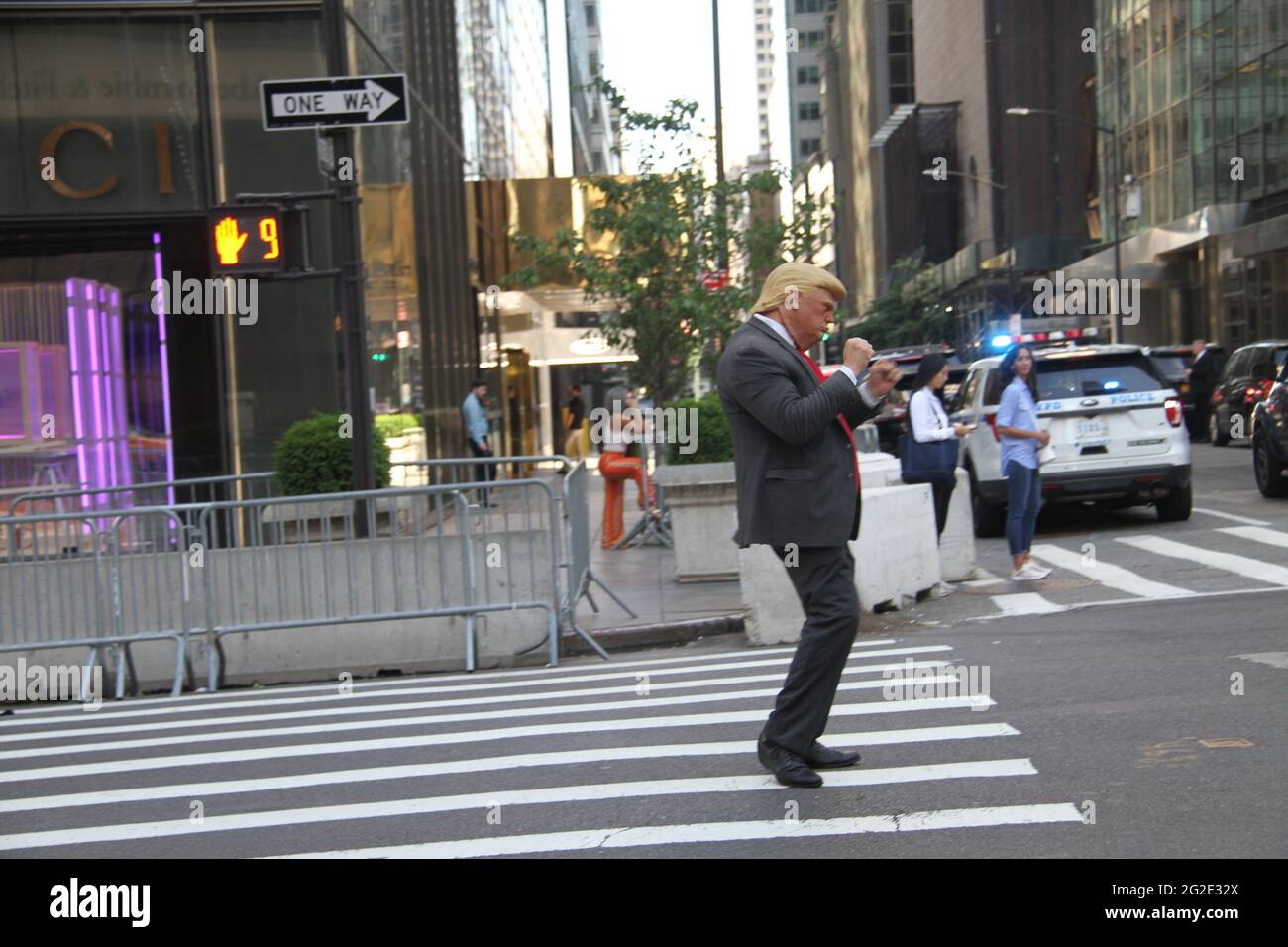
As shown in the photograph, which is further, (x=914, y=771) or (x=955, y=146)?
(x=955, y=146)

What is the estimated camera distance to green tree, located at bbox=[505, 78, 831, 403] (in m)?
18.5

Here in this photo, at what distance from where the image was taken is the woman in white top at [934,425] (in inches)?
492

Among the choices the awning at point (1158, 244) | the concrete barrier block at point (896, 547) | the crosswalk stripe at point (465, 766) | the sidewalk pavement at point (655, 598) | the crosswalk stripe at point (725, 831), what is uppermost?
the awning at point (1158, 244)

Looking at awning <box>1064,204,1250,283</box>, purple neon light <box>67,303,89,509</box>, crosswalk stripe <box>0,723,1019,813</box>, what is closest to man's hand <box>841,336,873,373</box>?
crosswalk stripe <box>0,723,1019,813</box>

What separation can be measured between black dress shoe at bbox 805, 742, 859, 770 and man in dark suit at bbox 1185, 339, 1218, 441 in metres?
28.2

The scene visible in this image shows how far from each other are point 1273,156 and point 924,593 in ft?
113

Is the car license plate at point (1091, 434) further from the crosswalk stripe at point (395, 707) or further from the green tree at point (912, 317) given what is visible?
the green tree at point (912, 317)

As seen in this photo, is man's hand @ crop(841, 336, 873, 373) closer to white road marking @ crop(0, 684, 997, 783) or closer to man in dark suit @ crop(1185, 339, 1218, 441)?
white road marking @ crop(0, 684, 997, 783)

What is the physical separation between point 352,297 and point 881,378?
23.5ft

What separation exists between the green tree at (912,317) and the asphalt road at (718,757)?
66.6 m

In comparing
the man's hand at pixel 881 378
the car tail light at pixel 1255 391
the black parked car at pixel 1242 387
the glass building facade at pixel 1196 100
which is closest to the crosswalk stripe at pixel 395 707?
the man's hand at pixel 881 378
